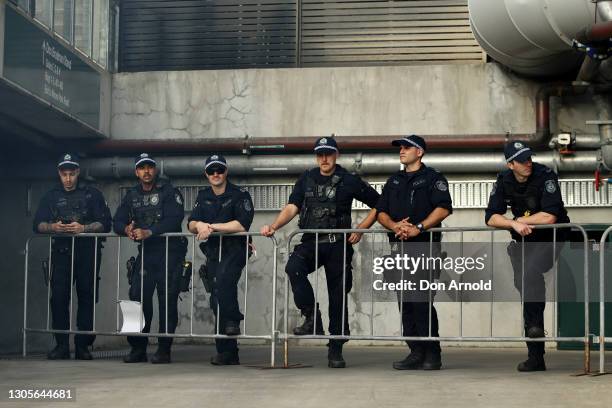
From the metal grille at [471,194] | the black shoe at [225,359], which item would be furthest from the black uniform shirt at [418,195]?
the metal grille at [471,194]

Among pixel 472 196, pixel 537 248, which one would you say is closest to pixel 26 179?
pixel 472 196

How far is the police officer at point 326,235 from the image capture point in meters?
9.27

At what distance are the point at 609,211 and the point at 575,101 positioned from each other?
1.30m

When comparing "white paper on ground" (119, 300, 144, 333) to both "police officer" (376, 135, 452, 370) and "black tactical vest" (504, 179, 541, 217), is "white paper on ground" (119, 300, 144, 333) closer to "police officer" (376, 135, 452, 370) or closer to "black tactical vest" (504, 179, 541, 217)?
"police officer" (376, 135, 452, 370)

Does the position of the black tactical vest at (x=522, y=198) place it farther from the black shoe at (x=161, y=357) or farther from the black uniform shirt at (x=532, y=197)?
the black shoe at (x=161, y=357)

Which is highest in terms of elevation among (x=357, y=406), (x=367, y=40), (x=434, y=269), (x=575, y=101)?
(x=367, y=40)

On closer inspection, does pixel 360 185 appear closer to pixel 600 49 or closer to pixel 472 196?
pixel 600 49

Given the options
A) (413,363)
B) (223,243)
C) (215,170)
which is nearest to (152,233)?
(223,243)

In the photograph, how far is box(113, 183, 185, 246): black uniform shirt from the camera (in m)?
10.3

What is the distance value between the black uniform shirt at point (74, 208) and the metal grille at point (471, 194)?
100 inches

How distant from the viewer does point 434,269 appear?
915 centimetres

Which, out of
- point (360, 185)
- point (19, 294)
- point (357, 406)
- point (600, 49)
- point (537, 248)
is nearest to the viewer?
point (357, 406)

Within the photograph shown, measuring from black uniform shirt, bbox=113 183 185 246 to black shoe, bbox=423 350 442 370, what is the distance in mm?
2745

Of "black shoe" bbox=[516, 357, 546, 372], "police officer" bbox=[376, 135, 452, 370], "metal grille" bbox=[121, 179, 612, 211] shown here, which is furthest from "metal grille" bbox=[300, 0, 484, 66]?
"black shoe" bbox=[516, 357, 546, 372]
